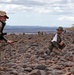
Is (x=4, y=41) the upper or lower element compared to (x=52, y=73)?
upper

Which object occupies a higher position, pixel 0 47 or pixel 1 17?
pixel 1 17

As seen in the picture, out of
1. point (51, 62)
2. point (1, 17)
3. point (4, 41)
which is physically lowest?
point (51, 62)

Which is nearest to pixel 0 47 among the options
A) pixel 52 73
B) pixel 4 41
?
pixel 4 41

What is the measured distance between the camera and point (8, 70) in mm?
16047

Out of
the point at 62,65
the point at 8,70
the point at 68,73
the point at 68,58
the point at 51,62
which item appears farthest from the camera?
the point at 68,58

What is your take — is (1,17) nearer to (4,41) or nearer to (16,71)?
(4,41)

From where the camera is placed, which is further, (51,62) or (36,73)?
(51,62)

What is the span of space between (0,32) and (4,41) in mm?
409

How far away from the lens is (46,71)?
15695mm

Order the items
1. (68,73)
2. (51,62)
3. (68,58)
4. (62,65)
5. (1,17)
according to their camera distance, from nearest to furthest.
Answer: (1,17), (68,73), (62,65), (51,62), (68,58)

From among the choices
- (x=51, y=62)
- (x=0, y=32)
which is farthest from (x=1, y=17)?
(x=51, y=62)

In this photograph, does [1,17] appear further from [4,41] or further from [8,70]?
[8,70]

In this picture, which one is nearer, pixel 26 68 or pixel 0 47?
pixel 0 47

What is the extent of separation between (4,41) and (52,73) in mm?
2330
